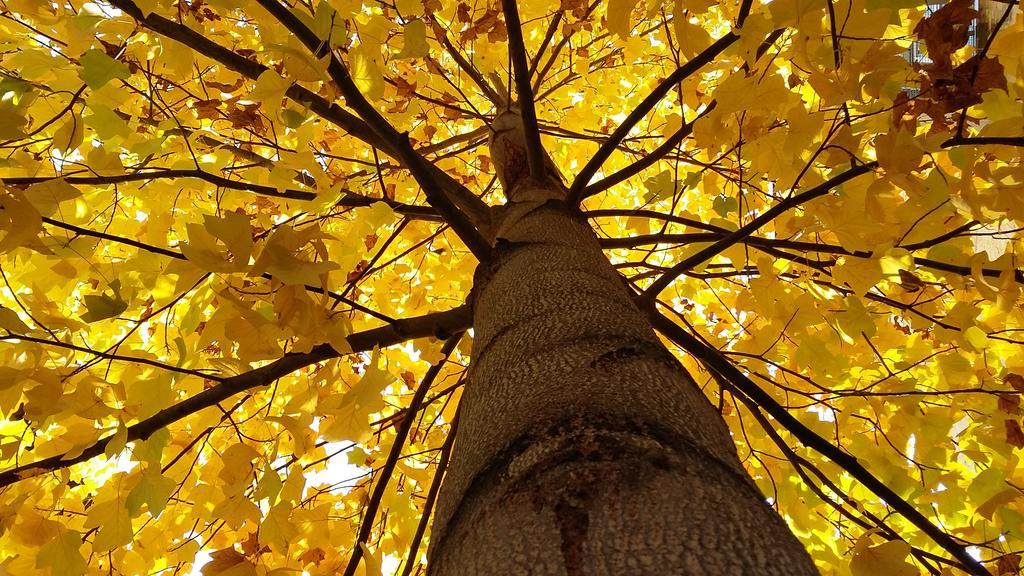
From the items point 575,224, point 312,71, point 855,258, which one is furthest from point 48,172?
point 855,258

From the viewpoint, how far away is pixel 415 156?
50.6 inches

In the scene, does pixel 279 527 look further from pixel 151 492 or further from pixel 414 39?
pixel 414 39

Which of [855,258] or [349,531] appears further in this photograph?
[349,531]

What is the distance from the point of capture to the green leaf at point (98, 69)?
3.58ft

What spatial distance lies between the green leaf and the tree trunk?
90cm

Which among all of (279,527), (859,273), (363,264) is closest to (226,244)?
(279,527)

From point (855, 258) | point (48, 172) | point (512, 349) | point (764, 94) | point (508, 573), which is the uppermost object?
point (48, 172)

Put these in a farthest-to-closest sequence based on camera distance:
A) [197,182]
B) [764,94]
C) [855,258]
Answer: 1. [197,182]
2. [855,258]
3. [764,94]

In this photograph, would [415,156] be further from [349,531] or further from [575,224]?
[349,531]

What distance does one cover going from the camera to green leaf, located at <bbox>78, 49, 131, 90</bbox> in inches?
42.9

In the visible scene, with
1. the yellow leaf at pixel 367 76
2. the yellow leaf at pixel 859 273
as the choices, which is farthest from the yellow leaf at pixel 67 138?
the yellow leaf at pixel 859 273

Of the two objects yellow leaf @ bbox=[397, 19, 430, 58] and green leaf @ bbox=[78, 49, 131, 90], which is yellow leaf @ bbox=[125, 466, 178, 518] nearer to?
green leaf @ bbox=[78, 49, 131, 90]

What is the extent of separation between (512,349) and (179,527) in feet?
5.42

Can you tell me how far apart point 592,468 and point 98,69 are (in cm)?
120
